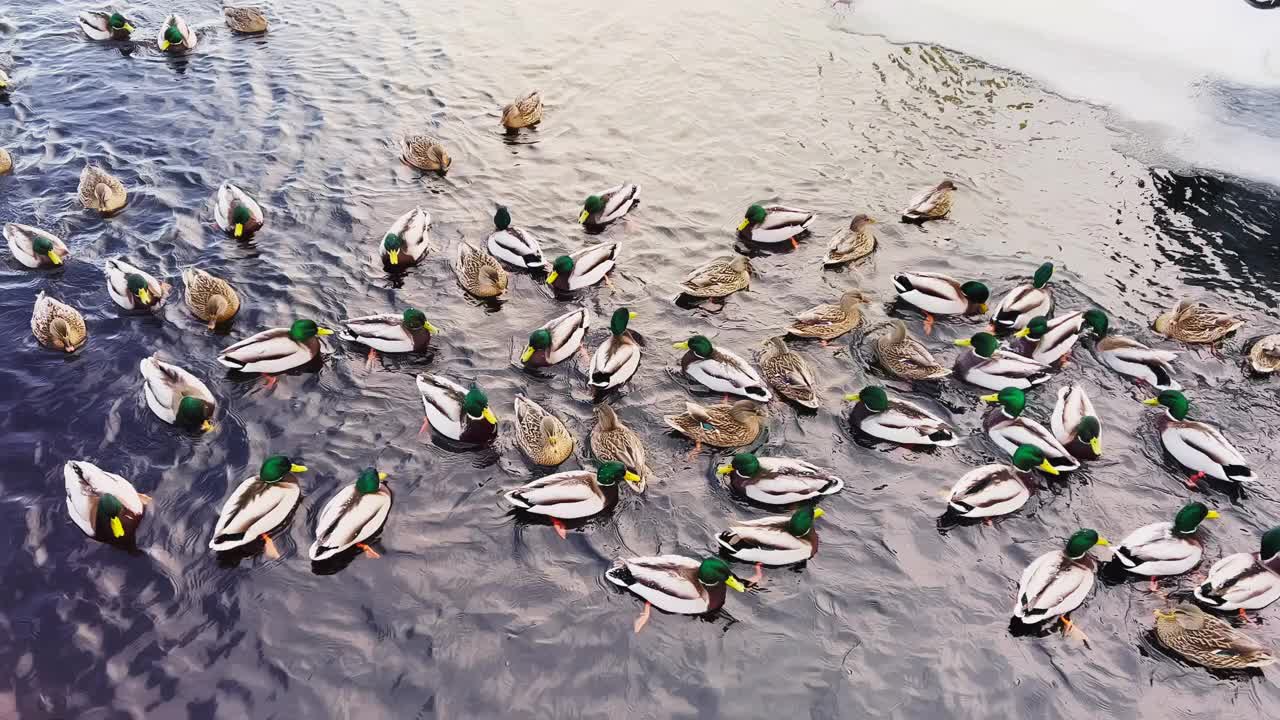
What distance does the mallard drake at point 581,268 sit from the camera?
1124 cm

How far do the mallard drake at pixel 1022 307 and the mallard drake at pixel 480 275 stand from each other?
22.4 ft

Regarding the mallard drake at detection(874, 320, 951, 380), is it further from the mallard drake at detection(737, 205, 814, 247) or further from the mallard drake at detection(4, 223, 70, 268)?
the mallard drake at detection(4, 223, 70, 268)

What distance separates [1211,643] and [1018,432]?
274cm

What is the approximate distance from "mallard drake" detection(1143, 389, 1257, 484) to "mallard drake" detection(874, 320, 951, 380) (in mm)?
2481

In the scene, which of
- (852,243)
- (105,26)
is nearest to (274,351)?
(852,243)

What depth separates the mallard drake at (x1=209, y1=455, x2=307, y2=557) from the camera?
25.6 ft

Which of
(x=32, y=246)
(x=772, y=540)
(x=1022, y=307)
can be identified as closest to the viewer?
(x=772, y=540)

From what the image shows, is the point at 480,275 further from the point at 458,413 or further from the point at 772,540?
the point at 772,540

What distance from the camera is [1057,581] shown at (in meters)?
7.77

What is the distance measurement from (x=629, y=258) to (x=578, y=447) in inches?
161

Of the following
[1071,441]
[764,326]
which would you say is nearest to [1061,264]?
[1071,441]

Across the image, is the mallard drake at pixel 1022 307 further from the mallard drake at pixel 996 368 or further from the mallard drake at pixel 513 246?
the mallard drake at pixel 513 246

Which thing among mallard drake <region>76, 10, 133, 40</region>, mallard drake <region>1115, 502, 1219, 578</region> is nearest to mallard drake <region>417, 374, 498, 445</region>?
mallard drake <region>1115, 502, 1219, 578</region>

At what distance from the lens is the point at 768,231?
12336 millimetres
